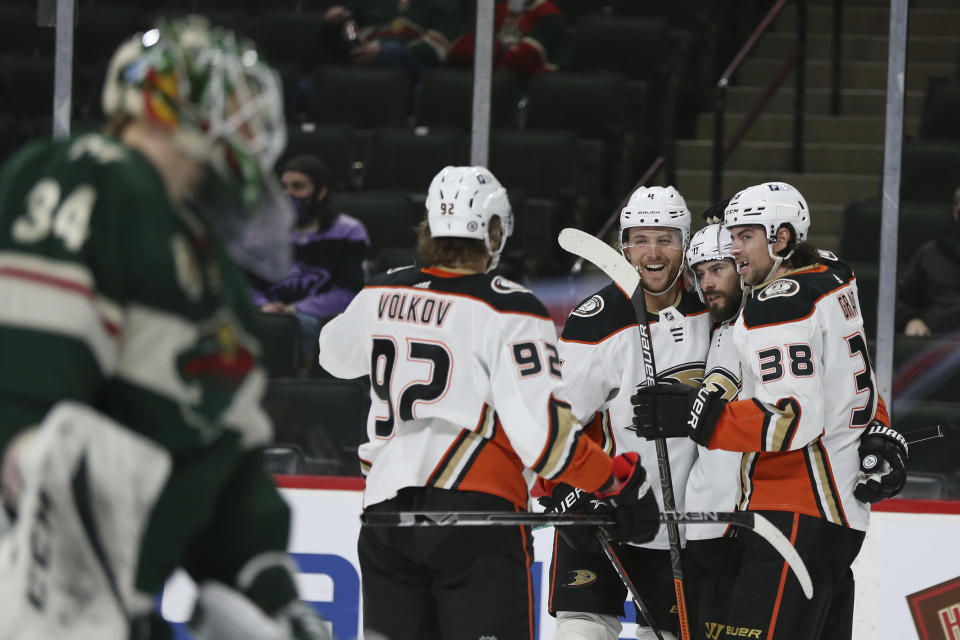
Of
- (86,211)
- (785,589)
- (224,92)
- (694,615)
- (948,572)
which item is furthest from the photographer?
(948,572)

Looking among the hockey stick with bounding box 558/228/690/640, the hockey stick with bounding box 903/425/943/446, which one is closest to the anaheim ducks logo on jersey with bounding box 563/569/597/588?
the hockey stick with bounding box 558/228/690/640

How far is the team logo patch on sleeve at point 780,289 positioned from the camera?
9.31 ft

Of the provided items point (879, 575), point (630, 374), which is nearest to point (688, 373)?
point (630, 374)

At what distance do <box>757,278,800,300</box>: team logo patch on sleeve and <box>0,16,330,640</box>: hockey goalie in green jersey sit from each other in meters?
1.63

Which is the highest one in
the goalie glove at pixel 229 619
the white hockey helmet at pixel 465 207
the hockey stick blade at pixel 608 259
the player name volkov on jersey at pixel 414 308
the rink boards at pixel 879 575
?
the white hockey helmet at pixel 465 207

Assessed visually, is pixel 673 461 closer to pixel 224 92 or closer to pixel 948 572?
pixel 948 572

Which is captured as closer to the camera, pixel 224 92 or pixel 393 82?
pixel 224 92

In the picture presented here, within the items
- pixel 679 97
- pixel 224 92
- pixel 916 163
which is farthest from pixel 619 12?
pixel 224 92

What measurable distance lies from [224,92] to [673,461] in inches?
81.5

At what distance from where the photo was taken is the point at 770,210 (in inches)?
117

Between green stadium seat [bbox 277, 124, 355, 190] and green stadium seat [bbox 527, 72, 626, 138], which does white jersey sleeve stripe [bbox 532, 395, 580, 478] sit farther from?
green stadium seat [bbox 527, 72, 626, 138]

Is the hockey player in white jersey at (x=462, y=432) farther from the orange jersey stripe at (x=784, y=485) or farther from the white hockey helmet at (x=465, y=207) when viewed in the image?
the orange jersey stripe at (x=784, y=485)

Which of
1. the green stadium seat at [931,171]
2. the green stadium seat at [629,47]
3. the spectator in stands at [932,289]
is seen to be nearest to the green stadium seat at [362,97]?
the green stadium seat at [629,47]

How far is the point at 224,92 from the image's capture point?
4.30 ft
